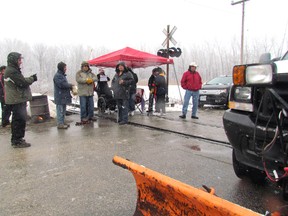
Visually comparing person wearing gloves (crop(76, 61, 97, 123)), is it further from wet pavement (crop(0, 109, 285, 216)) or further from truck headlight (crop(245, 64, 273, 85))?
truck headlight (crop(245, 64, 273, 85))

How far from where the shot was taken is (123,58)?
9008 millimetres

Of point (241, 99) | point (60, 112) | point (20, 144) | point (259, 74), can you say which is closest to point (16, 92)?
point (20, 144)

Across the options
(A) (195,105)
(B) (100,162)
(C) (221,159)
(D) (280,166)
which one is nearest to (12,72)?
(B) (100,162)

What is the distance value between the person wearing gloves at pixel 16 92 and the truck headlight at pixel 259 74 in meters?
4.14

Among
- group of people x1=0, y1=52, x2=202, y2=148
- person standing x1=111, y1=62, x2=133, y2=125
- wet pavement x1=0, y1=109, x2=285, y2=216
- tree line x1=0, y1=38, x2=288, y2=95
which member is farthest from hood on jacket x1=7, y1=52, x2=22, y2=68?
tree line x1=0, y1=38, x2=288, y2=95

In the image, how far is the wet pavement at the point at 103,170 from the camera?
8.92 ft

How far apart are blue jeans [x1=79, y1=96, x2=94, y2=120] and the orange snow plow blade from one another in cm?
562

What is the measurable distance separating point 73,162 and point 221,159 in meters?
2.29

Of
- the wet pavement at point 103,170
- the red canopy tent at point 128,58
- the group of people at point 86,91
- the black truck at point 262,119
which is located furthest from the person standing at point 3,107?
the black truck at point 262,119

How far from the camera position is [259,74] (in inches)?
84.7

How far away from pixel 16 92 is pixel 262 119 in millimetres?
4333

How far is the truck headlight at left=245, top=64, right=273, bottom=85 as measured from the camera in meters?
2.08

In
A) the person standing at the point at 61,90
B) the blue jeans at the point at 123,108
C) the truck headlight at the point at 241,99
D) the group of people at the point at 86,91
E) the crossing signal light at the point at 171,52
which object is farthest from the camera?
the crossing signal light at the point at 171,52

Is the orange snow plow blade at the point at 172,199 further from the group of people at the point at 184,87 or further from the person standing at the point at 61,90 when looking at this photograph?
the group of people at the point at 184,87
